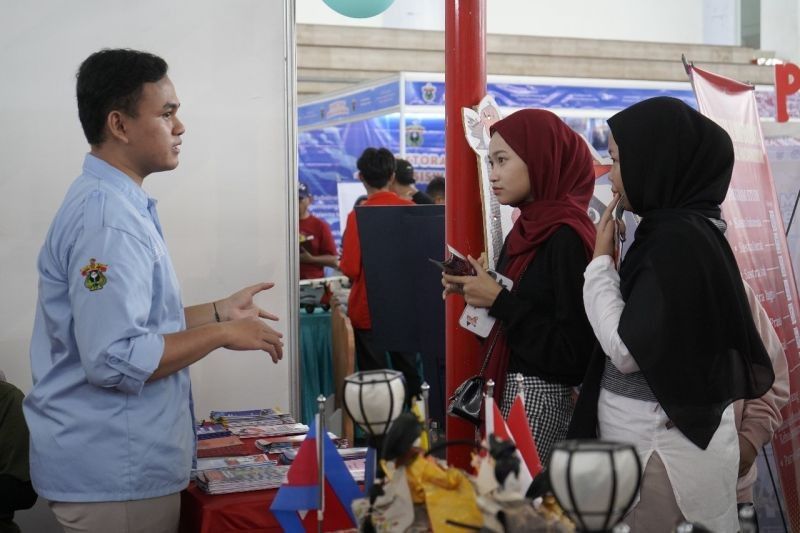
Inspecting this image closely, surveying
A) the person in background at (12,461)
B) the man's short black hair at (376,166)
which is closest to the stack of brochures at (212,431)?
the person in background at (12,461)

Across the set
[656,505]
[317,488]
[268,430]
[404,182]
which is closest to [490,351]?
[656,505]

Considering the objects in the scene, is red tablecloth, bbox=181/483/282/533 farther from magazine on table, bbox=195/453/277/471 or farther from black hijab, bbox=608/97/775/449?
black hijab, bbox=608/97/775/449

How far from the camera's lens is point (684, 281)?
1.75 m

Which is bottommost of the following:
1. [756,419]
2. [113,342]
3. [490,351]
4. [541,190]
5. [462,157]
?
[756,419]

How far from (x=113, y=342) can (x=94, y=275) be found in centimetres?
13

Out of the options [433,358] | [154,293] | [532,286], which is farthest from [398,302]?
[154,293]

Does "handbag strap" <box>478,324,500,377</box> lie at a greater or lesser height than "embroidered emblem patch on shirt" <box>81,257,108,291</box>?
lesser

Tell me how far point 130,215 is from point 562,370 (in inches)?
39.7

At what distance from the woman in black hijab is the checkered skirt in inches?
10.5

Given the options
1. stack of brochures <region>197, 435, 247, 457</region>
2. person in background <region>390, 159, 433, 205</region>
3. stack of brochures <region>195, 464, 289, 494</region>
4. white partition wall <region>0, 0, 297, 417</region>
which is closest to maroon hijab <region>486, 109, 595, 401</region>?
stack of brochures <region>195, 464, 289, 494</region>

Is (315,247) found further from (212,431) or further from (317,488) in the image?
(317,488)

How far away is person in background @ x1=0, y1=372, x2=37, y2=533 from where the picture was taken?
2.49 m

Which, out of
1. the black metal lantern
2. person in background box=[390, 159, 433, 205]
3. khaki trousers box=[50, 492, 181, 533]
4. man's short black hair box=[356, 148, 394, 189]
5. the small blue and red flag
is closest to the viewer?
the black metal lantern

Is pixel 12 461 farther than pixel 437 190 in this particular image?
No
